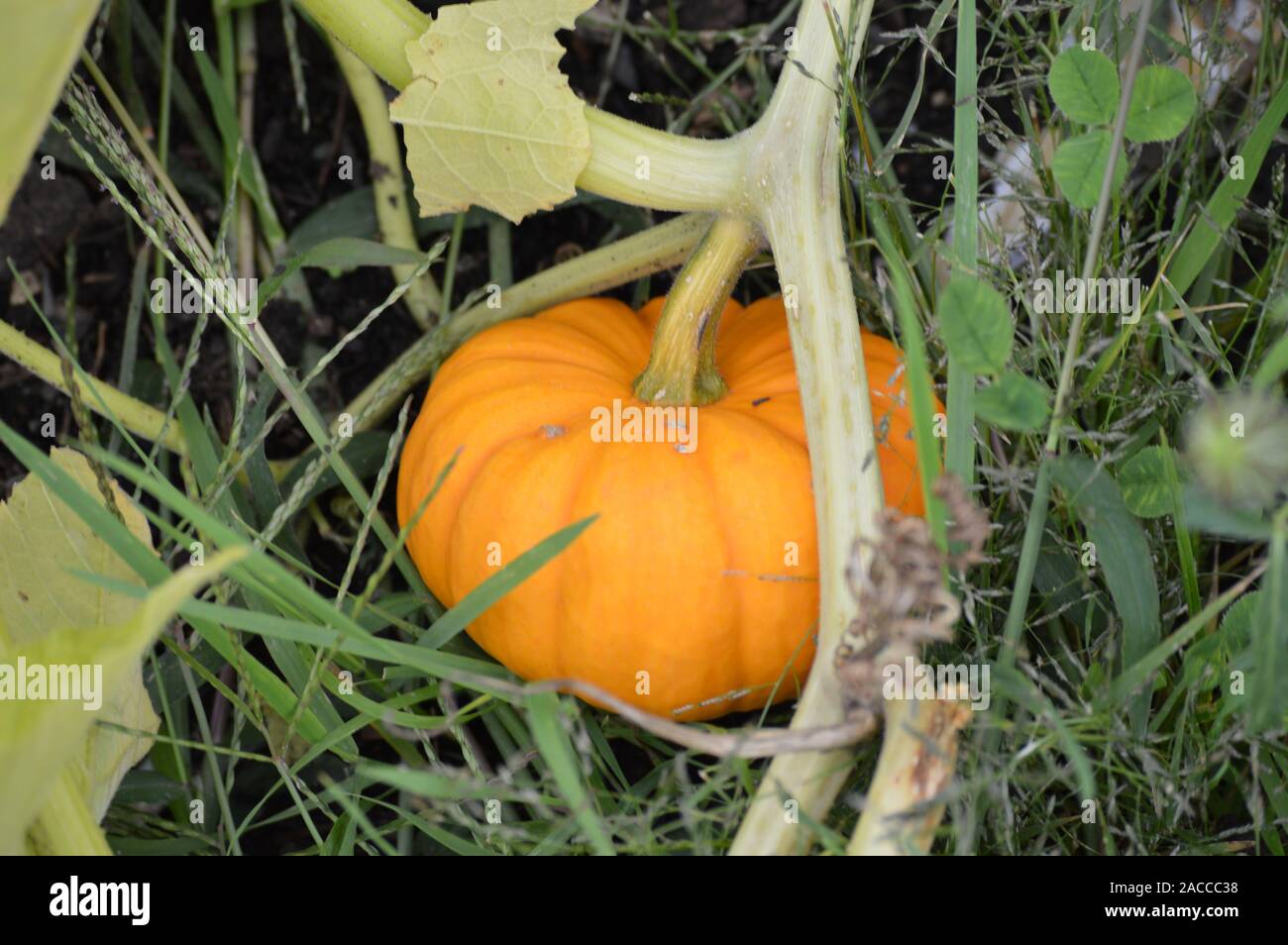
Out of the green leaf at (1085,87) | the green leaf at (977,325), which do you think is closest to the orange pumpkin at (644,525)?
the green leaf at (977,325)

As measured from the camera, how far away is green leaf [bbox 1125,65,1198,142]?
1.11 metres

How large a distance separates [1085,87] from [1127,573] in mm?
432

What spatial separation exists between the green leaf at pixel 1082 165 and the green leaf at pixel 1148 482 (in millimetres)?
240

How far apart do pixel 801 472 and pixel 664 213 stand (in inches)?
25.4

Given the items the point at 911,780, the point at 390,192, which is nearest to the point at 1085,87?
the point at 911,780

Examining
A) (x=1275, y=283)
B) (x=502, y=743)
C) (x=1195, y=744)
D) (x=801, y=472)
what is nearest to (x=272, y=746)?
(x=502, y=743)

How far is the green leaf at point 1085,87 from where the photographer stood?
1101mm

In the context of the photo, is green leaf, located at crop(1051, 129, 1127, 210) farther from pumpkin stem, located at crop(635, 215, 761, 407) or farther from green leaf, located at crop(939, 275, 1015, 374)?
pumpkin stem, located at crop(635, 215, 761, 407)

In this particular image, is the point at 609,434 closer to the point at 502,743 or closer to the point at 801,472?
the point at 801,472

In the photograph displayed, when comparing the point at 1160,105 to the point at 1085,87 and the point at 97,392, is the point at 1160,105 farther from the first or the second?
the point at 97,392

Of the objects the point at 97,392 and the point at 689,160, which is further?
the point at 97,392

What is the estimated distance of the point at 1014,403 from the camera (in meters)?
0.97

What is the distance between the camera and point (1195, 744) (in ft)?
4.00

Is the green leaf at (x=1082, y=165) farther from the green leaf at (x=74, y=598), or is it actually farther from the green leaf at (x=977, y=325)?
the green leaf at (x=74, y=598)
